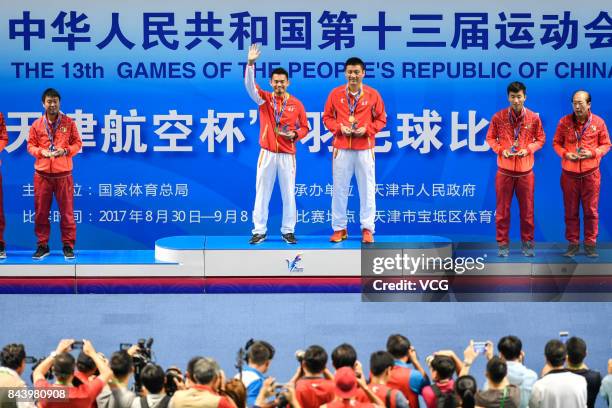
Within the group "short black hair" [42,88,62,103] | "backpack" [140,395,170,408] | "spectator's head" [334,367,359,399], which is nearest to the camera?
"spectator's head" [334,367,359,399]

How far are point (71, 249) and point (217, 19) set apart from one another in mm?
2339

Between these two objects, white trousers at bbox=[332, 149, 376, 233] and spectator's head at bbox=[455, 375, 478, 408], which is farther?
white trousers at bbox=[332, 149, 376, 233]

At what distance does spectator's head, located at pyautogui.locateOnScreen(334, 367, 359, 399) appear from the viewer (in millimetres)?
6020

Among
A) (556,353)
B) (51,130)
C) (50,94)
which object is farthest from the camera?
(51,130)

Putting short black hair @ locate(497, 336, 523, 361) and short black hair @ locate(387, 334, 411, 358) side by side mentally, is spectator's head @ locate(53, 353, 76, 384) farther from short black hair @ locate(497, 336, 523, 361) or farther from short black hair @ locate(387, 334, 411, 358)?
short black hair @ locate(497, 336, 523, 361)

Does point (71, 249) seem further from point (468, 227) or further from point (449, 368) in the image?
point (449, 368)

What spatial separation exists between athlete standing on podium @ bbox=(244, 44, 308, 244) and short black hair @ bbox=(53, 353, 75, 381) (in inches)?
165

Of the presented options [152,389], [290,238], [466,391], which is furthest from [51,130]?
[466,391]

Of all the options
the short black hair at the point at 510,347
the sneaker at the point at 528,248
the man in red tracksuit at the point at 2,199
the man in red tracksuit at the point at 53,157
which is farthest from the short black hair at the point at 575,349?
the man in red tracksuit at the point at 2,199

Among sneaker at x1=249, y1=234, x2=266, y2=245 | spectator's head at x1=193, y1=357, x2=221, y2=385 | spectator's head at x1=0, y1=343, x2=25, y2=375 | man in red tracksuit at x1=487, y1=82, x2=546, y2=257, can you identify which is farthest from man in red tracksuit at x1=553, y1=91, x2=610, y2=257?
spectator's head at x1=0, y1=343, x2=25, y2=375

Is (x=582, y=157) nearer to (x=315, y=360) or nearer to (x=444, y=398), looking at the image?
(x=444, y=398)

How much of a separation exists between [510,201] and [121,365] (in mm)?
4732

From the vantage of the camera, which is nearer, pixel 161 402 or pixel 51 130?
pixel 161 402

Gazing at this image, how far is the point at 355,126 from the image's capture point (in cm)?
1016
